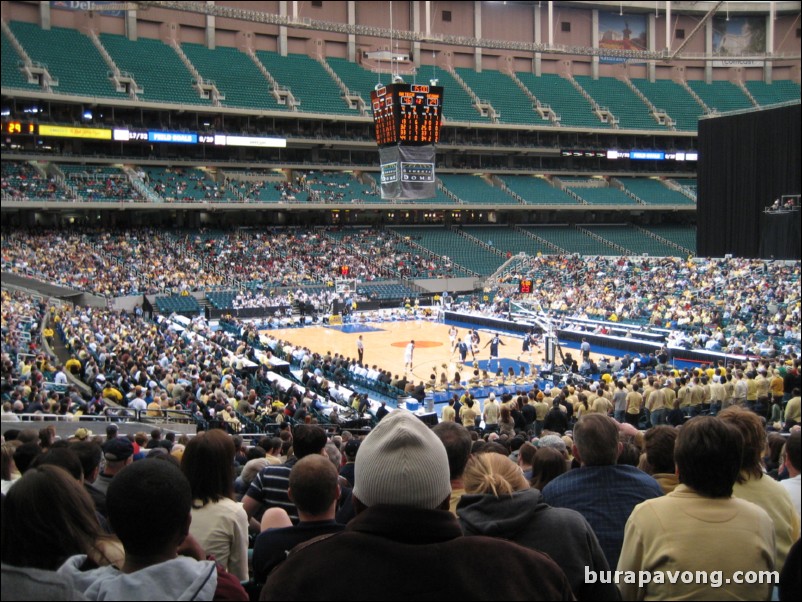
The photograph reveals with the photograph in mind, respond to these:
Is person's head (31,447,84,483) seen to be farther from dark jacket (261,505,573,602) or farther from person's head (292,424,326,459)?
dark jacket (261,505,573,602)

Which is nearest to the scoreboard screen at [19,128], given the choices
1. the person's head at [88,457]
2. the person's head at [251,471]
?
the person's head at [251,471]

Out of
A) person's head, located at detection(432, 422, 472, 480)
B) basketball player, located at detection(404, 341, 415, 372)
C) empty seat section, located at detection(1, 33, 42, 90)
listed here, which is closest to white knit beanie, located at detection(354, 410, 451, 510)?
person's head, located at detection(432, 422, 472, 480)

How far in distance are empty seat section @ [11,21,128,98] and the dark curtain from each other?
38.4m

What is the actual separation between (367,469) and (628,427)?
581 centimetres

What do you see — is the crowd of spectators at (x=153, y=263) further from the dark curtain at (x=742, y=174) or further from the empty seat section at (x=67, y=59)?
the dark curtain at (x=742, y=174)

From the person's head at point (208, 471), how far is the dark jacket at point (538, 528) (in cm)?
162

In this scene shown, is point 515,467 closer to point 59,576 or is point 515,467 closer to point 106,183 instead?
point 59,576

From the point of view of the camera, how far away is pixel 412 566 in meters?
2.04

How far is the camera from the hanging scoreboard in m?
26.8

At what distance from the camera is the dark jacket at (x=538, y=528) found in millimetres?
2957

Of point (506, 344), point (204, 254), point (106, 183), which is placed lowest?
point (506, 344)

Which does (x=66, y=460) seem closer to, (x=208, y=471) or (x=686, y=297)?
(x=208, y=471)

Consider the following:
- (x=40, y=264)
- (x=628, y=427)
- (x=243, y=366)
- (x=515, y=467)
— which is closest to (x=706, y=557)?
(x=515, y=467)

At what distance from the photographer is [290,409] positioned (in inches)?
670
